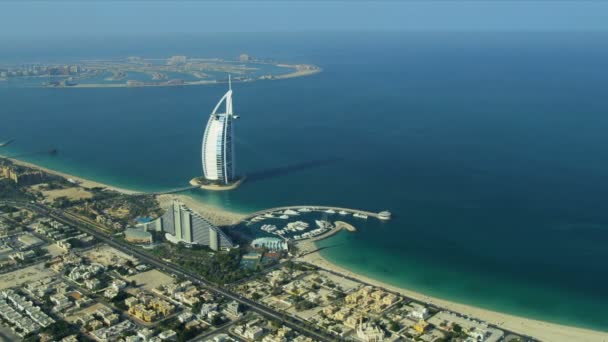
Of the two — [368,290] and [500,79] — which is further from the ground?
[500,79]

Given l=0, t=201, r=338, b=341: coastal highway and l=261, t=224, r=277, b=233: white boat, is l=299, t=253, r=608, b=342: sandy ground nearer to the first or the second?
l=0, t=201, r=338, b=341: coastal highway

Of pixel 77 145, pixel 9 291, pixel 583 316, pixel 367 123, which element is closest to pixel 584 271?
pixel 583 316

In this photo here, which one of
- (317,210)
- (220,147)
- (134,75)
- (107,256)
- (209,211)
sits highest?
(134,75)

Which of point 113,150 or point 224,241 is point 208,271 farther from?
point 113,150

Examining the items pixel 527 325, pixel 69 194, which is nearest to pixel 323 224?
pixel 527 325

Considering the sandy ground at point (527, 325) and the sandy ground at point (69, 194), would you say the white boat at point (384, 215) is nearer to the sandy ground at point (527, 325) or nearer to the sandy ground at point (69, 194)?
the sandy ground at point (527, 325)

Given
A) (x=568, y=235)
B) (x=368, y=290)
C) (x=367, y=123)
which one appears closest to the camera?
(x=368, y=290)

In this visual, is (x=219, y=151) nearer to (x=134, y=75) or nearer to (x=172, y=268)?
(x=172, y=268)
